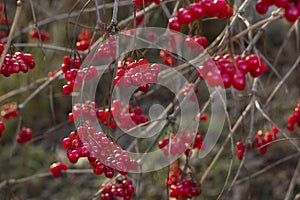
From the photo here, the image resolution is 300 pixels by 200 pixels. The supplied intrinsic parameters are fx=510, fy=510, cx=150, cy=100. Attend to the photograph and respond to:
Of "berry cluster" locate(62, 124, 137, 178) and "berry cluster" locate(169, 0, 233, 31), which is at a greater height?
"berry cluster" locate(169, 0, 233, 31)

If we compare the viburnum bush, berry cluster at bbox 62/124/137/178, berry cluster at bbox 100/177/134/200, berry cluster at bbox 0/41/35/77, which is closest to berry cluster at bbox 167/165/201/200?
the viburnum bush

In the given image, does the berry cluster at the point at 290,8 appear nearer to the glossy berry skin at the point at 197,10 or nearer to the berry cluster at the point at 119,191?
the glossy berry skin at the point at 197,10

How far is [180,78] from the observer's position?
8.26 feet

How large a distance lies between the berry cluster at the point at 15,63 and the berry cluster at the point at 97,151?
32 cm

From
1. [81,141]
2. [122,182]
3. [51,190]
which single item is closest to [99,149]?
[81,141]

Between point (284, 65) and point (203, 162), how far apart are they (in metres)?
1.58

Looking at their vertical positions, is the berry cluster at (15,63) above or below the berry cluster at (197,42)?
above

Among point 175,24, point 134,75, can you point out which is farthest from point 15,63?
point 175,24

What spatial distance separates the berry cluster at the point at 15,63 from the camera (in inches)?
63.1

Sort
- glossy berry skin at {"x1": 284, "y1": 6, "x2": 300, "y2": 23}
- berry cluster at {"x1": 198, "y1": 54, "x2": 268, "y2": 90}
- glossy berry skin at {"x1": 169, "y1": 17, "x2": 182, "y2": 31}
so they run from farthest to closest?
glossy berry skin at {"x1": 169, "y1": 17, "x2": 182, "y2": 31} < berry cluster at {"x1": 198, "y1": 54, "x2": 268, "y2": 90} < glossy berry skin at {"x1": 284, "y1": 6, "x2": 300, "y2": 23}

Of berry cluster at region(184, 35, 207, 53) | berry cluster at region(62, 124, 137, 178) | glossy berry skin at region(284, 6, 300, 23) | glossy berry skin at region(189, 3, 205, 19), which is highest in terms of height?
glossy berry skin at region(284, 6, 300, 23)

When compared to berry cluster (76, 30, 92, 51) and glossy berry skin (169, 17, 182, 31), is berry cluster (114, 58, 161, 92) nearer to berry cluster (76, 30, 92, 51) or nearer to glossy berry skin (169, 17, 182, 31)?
glossy berry skin (169, 17, 182, 31)

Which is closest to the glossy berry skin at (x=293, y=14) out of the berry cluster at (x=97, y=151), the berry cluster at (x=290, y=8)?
the berry cluster at (x=290, y=8)

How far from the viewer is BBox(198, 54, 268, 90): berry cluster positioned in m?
1.38
